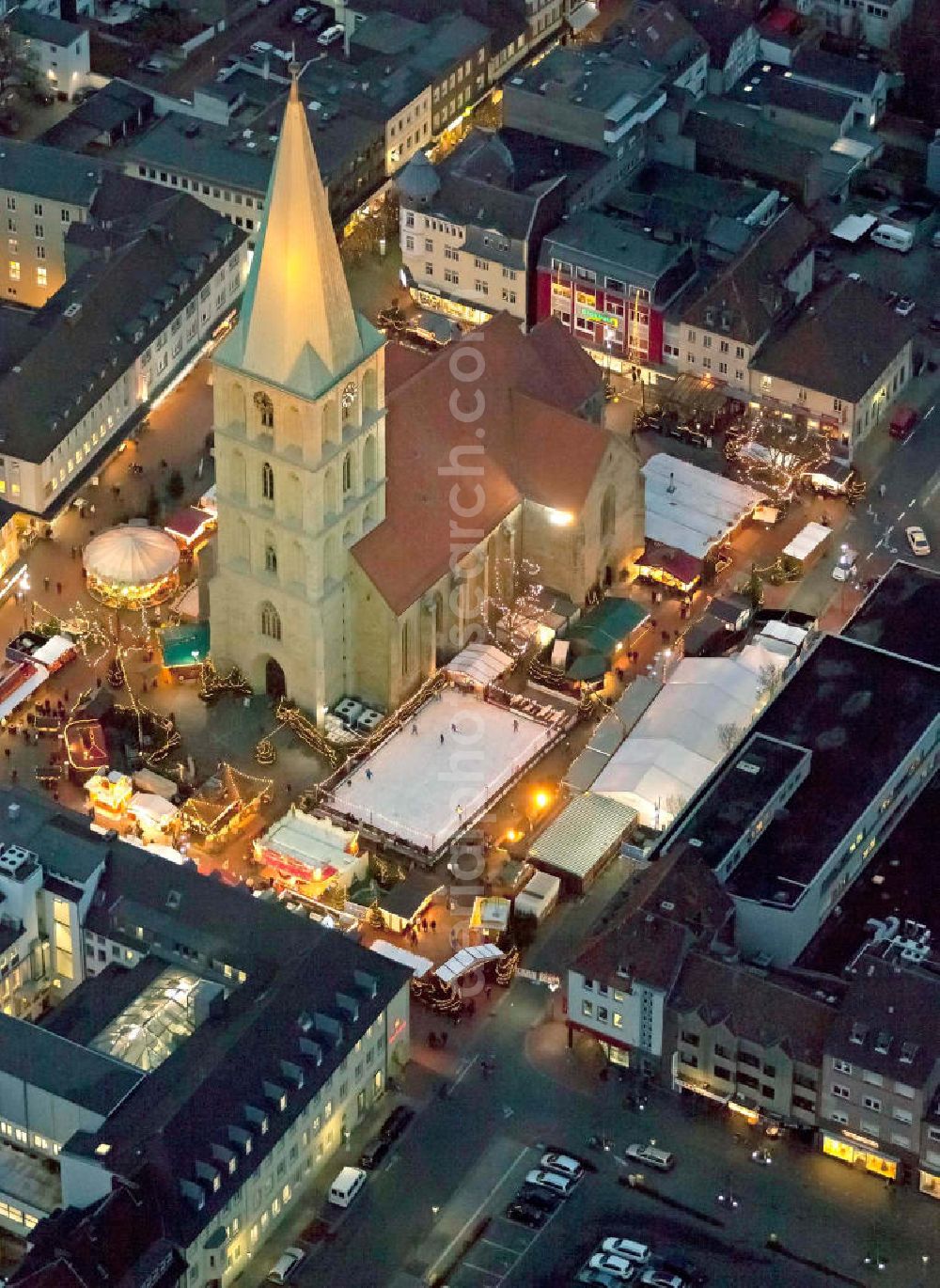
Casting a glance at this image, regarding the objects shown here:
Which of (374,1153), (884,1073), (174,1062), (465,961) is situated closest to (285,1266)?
(374,1153)

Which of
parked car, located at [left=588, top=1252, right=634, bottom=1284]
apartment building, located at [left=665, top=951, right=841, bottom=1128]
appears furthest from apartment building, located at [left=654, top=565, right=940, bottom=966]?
parked car, located at [left=588, top=1252, right=634, bottom=1284]

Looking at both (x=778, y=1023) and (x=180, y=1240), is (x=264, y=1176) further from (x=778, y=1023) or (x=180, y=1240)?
(x=778, y=1023)

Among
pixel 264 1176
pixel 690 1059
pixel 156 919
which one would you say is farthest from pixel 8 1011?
pixel 690 1059

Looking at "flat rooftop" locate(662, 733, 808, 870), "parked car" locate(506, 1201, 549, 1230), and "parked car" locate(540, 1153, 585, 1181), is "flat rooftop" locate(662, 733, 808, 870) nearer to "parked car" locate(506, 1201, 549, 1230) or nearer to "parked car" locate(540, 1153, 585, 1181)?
"parked car" locate(540, 1153, 585, 1181)

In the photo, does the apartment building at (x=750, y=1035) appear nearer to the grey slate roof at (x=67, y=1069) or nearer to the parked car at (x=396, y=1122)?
the parked car at (x=396, y=1122)

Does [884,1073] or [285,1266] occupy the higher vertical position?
[884,1073]

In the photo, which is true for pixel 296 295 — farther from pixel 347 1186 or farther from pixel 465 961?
pixel 347 1186
